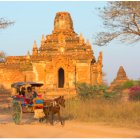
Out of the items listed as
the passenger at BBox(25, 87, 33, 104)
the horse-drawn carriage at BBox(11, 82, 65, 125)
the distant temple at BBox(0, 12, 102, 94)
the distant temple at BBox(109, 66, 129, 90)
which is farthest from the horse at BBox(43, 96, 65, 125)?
the distant temple at BBox(109, 66, 129, 90)

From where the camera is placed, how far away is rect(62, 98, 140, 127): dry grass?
12711mm

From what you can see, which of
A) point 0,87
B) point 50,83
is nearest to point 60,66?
point 50,83

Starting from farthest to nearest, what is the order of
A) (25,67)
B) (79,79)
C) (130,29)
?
1. (25,67)
2. (79,79)
3. (130,29)

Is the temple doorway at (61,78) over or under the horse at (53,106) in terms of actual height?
over

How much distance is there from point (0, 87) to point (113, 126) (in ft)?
64.2

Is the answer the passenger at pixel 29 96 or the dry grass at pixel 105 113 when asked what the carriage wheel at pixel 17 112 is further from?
the dry grass at pixel 105 113

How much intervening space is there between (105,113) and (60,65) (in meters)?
13.3

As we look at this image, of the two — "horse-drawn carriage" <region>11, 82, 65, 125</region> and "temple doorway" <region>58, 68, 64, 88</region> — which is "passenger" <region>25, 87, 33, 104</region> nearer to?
"horse-drawn carriage" <region>11, 82, 65, 125</region>

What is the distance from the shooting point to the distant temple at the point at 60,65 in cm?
2661

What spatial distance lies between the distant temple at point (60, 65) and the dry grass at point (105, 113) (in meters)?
10.4

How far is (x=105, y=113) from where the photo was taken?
45.8 ft

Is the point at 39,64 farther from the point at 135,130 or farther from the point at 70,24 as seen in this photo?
the point at 135,130

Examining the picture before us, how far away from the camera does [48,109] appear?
41.2 feet

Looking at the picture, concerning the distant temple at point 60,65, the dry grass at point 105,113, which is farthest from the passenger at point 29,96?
the distant temple at point 60,65
